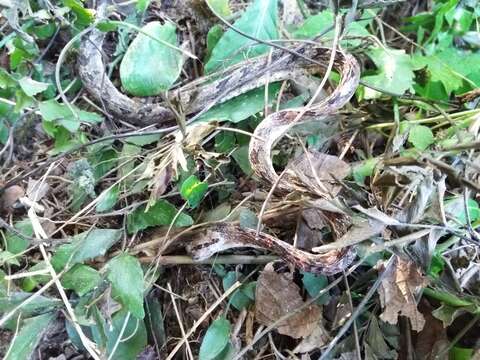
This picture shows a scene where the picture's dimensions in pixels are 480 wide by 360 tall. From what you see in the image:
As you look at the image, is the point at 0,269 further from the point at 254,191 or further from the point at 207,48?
the point at 207,48

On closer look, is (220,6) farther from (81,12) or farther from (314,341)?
(314,341)

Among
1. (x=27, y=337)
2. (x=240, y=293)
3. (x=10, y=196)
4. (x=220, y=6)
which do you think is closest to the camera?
(x=27, y=337)

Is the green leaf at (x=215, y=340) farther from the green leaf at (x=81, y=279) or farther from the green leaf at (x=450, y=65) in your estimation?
the green leaf at (x=450, y=65)

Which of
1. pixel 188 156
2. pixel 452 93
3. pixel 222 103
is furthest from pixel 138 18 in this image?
pixel 452 93

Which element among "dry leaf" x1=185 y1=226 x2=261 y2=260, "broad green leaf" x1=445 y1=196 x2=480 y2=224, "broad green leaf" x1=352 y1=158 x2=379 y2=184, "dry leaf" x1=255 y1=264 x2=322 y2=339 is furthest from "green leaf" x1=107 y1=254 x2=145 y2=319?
"broad green leaf" x1=445 y1=196 x2=480 y2=224

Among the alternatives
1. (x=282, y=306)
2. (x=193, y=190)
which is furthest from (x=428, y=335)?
(x=193, y=190)

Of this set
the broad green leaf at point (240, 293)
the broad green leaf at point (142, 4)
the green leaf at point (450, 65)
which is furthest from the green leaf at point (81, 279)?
the green leaf at point (450, 65)
